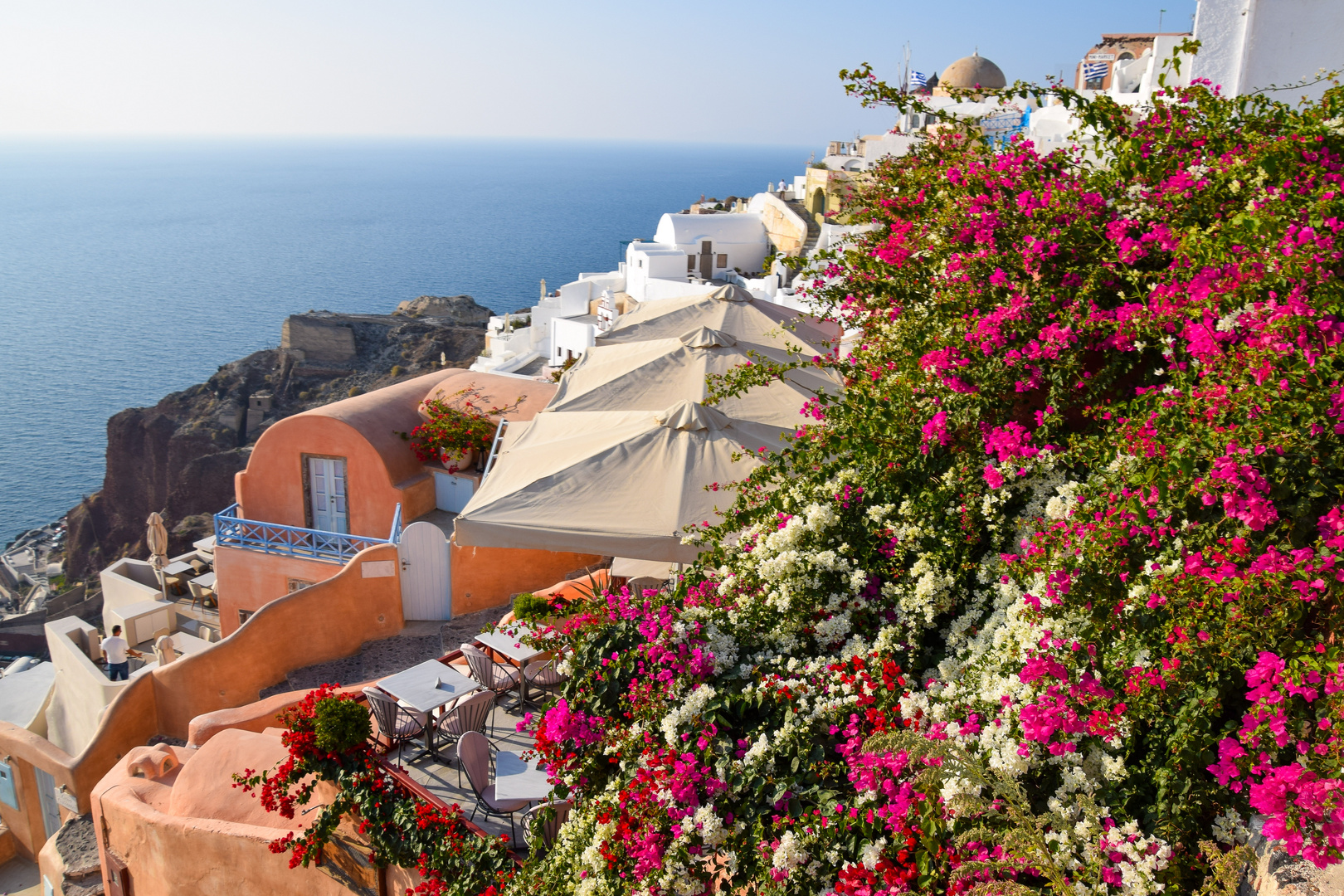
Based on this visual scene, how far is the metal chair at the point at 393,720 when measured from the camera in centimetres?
761

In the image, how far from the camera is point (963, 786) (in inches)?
143

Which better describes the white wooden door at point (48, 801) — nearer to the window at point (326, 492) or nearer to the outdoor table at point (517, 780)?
the window at point (326, 492)

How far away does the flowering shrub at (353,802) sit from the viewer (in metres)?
6.30

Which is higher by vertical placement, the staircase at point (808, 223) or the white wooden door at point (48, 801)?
the staircase at point (808, 223)

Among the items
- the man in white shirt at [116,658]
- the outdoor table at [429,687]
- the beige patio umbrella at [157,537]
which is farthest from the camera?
the beige patio umbrella at [157,537]

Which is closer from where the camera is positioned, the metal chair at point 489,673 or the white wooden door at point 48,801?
the metal chair at point 489,673

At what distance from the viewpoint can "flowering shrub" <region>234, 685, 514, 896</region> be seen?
20.7 feet

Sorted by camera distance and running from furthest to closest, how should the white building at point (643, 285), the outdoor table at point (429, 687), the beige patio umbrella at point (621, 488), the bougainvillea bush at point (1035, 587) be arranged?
the white building at point (643, 285) < the beige patio umbrella at point (621, 488) < the outdoor table at point (429, 687) < the bougainvillea bush at point (1035, 587)

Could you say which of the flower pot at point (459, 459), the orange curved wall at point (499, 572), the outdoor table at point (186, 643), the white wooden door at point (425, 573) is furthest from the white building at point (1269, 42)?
the outdoor table at point (186, 643)

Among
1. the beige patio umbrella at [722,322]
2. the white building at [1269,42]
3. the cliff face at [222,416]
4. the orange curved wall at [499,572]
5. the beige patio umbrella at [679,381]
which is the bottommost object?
the cliff face at [222,416]

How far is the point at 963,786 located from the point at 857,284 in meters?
3.76

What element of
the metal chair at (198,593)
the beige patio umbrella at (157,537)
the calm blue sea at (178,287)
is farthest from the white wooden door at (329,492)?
the calm blue sea at (178,287)

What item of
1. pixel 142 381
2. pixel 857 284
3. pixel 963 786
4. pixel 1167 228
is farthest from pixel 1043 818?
pixel 142 381

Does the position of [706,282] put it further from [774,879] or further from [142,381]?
[142,381]
